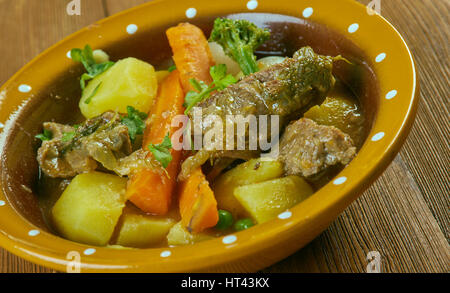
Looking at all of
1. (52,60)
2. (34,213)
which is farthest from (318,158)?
(52,60)

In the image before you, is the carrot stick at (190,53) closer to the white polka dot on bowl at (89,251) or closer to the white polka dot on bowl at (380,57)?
the white polka dot on bowl at (380,57)

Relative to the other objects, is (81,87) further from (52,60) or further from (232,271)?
(232,271)

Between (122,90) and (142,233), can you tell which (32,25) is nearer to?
(122,90)

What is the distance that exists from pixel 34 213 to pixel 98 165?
330mm

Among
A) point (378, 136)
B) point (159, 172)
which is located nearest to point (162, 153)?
point (159, 172)

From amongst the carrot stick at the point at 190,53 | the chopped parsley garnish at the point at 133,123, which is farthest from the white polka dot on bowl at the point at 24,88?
the carrot stick at the point at 190,53

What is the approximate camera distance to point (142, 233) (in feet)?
6.48

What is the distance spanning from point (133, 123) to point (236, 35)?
0.65 metres

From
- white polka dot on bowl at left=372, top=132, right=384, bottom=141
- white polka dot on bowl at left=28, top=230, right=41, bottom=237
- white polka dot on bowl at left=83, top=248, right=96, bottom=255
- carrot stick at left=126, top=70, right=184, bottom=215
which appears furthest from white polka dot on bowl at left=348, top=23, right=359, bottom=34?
white polka dot on bowl at left=28, top=230, right=41, bottom=237

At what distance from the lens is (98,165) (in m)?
2.21

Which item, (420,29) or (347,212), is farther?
(420,29)

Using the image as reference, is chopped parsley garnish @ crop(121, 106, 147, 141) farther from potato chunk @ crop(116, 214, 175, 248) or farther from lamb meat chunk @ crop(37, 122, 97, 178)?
potato chunk @ crop(116, 214, 175, 248)
